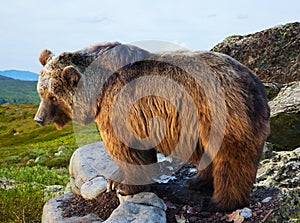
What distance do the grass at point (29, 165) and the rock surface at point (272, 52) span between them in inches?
175

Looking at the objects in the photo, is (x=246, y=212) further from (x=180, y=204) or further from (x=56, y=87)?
(x=56, y=87)

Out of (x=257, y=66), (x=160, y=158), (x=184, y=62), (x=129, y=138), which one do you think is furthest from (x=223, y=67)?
(x=257, y=66)

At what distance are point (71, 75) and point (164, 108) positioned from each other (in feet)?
4.17

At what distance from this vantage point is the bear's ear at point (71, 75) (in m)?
5.26

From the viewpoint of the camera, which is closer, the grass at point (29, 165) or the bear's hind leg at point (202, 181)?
the bear's hind leg at point (202, 181)

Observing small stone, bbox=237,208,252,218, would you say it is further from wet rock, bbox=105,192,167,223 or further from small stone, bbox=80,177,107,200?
small stone, bbox=80,177,107,200

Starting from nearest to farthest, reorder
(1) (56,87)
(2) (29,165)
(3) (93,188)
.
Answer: (1) (56,87) → (3) (93,188) → (2) (29,165)

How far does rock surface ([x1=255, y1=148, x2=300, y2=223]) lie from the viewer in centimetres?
494

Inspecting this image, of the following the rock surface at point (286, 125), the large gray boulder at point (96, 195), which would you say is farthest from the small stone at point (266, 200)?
the rock surface at point (286, 125)

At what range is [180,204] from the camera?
18.5 feet

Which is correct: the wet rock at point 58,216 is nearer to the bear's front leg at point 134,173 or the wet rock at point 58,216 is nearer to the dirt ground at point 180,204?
the dirt ground at point 180,204

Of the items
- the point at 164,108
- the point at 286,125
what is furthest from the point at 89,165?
the point at 286,125

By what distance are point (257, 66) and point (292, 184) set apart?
5.74 meters

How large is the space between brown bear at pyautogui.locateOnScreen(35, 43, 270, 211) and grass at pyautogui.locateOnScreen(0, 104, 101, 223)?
2.20 ft
